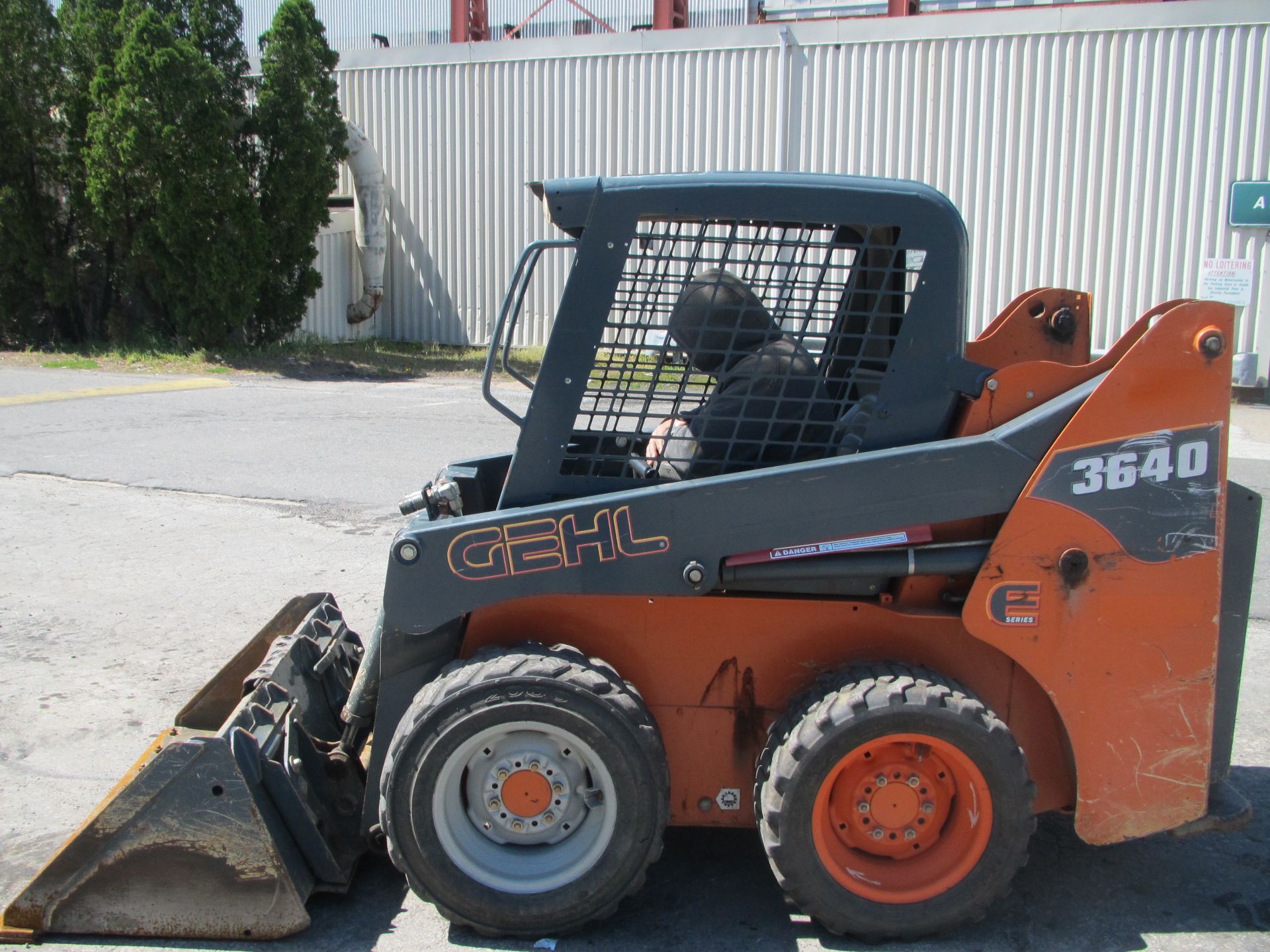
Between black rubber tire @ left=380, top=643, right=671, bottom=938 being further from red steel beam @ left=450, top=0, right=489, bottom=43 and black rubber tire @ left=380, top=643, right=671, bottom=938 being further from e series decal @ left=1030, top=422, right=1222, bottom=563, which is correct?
red steel beam @ left=450, top=0, right=489, bottom=43

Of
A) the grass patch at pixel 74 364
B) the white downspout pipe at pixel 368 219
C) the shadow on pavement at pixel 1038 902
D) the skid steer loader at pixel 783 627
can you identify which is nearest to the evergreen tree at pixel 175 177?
the grass patch at pixel 74 364

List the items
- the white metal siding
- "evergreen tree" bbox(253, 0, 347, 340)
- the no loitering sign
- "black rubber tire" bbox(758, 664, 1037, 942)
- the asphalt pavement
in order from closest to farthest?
"black rubber tire" bbox(758, 664, 1037, 942), the asphalt pavement, the no loitering sign, "evergreen tree" bbox(253, 0, 347, 340), the white metal siding

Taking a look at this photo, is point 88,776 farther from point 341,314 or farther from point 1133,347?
point 341,314

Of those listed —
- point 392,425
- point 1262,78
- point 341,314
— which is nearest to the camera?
point 392,425

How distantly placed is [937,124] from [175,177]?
1063 centimetres

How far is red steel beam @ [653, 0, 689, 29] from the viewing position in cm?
A: 2045

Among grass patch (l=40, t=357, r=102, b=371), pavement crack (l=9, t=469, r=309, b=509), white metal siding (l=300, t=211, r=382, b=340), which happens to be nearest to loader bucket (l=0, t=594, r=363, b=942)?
pavement crack (l=9, t=469, r=309, b=509)

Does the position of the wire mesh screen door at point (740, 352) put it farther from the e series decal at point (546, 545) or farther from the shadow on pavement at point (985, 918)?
the shadow on pavement at point (985, 918)

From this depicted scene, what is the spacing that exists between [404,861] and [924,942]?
143cm

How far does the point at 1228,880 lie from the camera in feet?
11.5

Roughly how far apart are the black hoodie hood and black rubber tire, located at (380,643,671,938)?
930mm

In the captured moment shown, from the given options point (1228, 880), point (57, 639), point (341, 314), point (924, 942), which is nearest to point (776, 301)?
point (924, 942)

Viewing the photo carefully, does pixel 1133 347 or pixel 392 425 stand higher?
pixel 1133 347

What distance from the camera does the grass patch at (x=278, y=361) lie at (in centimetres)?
1623
